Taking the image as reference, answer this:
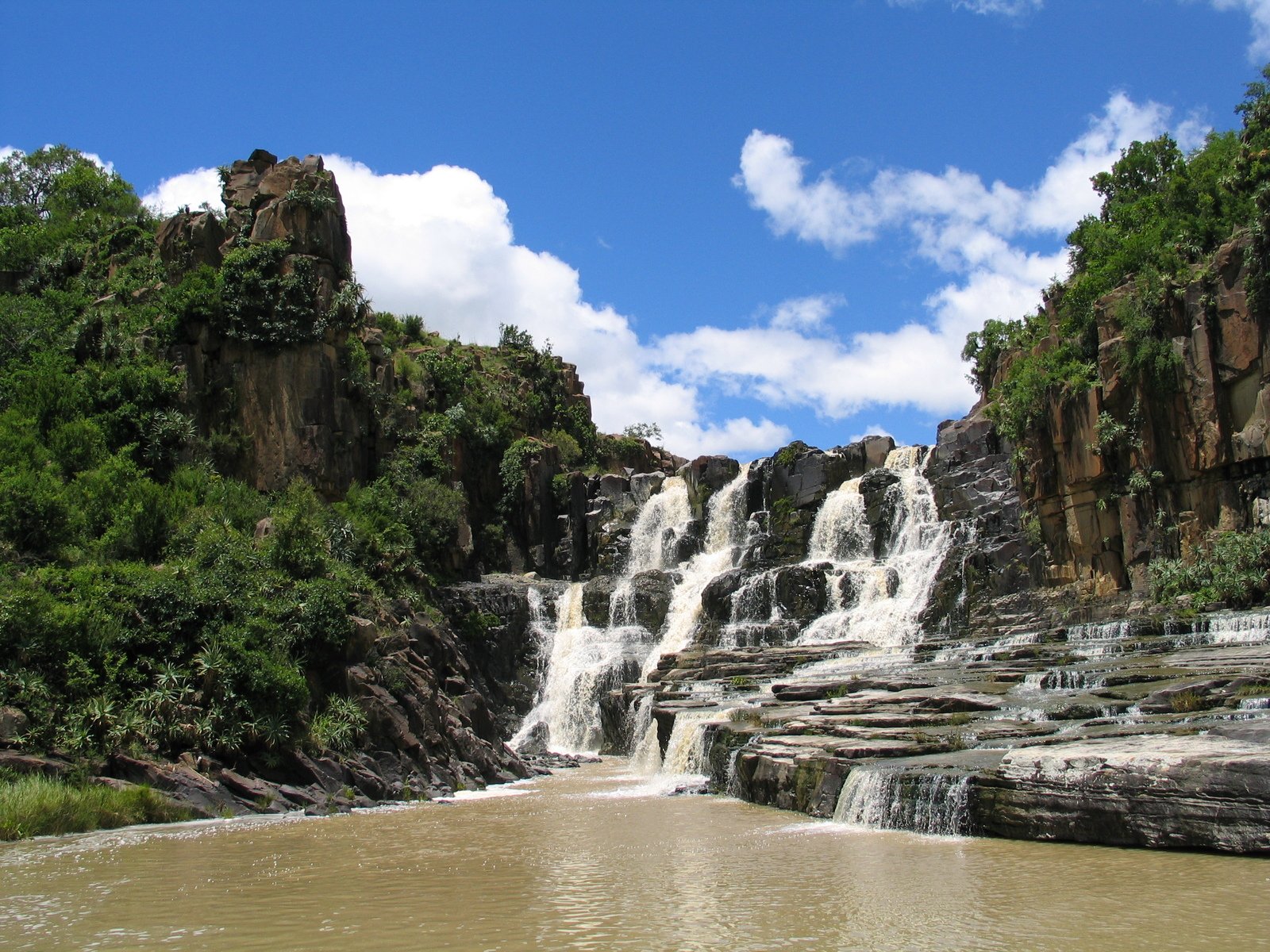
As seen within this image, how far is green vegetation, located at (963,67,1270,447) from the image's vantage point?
32.3m

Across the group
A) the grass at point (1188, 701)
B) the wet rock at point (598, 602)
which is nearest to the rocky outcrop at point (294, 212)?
the wet rock at point (598, 602)

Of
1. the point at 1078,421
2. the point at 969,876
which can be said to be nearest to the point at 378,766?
the point at 969,876

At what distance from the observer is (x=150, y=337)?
38594 millimetres

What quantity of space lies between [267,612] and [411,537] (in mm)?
13879

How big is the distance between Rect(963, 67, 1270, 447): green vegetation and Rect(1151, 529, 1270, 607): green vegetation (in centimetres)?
558

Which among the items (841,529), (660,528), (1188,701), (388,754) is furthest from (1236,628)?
(660,528)

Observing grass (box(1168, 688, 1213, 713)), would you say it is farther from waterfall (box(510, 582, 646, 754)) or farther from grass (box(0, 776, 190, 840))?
waterfall (box(510, 582, 646, 754))

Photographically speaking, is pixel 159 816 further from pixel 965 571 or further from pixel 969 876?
pixel 965 571

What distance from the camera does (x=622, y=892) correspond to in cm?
1191

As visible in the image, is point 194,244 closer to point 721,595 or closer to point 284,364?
point 284,364

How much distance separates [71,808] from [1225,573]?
28.9m

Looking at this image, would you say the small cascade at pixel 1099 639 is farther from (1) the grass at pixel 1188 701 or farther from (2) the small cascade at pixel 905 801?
(2) the small cascade at pixel 905 801

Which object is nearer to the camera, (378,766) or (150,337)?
(378,766)

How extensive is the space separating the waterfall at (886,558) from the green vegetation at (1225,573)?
8.13 m
